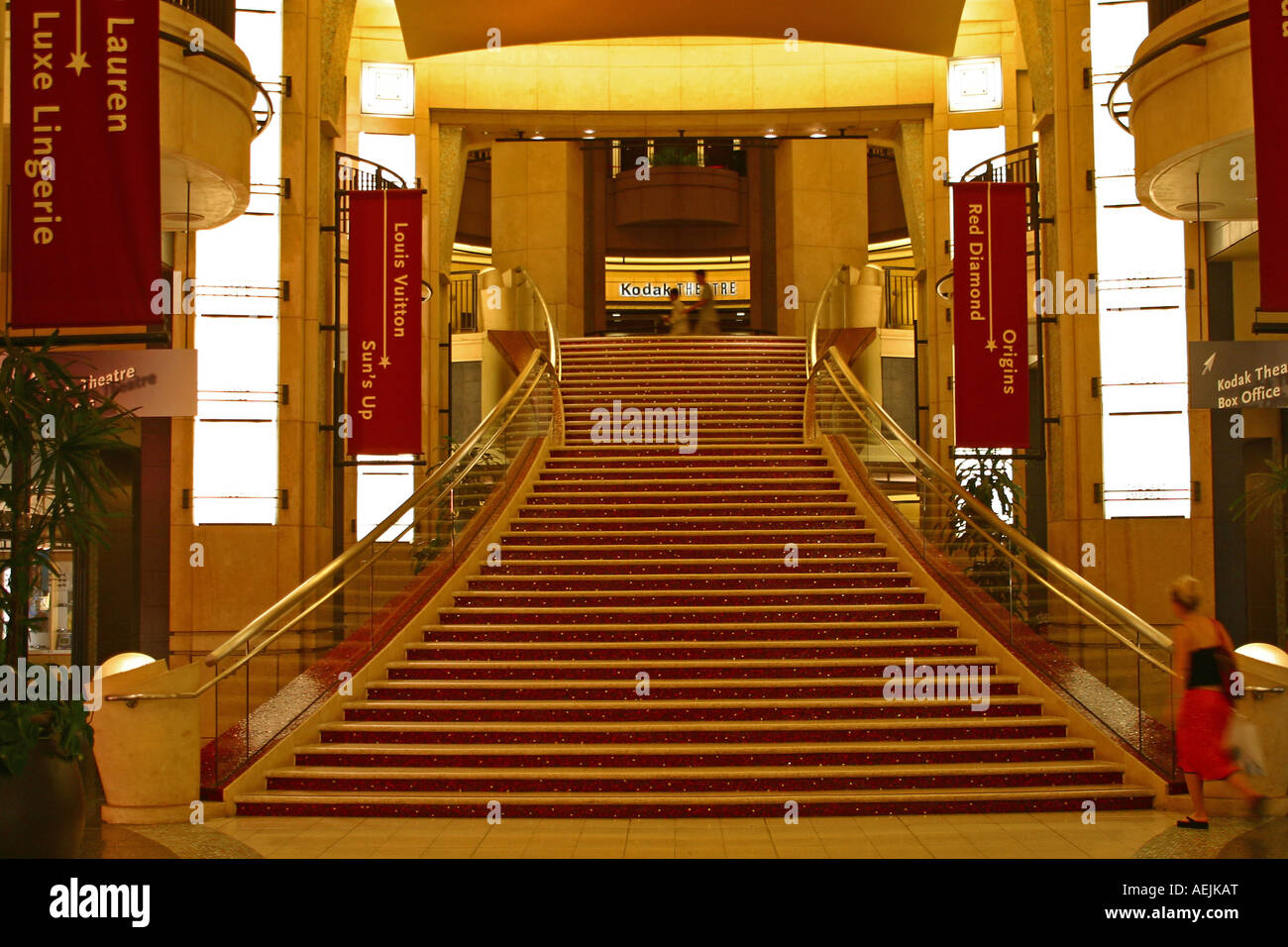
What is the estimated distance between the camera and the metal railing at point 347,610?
8352mm

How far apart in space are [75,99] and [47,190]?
0.63 meters

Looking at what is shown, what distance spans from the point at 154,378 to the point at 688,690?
530 centimetres

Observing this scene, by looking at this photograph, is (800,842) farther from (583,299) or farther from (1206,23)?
(583,299)

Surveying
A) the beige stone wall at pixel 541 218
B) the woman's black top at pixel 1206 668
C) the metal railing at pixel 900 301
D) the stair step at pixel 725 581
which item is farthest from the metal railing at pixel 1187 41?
the beige stone wall at pixel 541 218

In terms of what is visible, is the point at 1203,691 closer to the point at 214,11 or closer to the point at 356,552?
the point at 356,552

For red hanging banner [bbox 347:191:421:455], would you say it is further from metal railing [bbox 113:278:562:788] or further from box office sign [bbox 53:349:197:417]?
box office sign [bbox 53:349:197:417]

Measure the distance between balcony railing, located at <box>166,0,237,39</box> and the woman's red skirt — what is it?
29.8 feet

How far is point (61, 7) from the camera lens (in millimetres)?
8625

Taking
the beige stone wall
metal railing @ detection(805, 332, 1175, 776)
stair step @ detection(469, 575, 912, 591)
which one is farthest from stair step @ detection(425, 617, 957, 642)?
the beige stone wall

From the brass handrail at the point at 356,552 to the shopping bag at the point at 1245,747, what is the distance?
5.63 m

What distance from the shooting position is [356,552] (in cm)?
978

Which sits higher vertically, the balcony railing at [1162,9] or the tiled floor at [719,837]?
the balcony railing at [1162,9]

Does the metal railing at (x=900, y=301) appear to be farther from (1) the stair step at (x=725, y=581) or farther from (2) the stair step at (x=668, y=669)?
(2) the stair step at (x=668, y=669)
